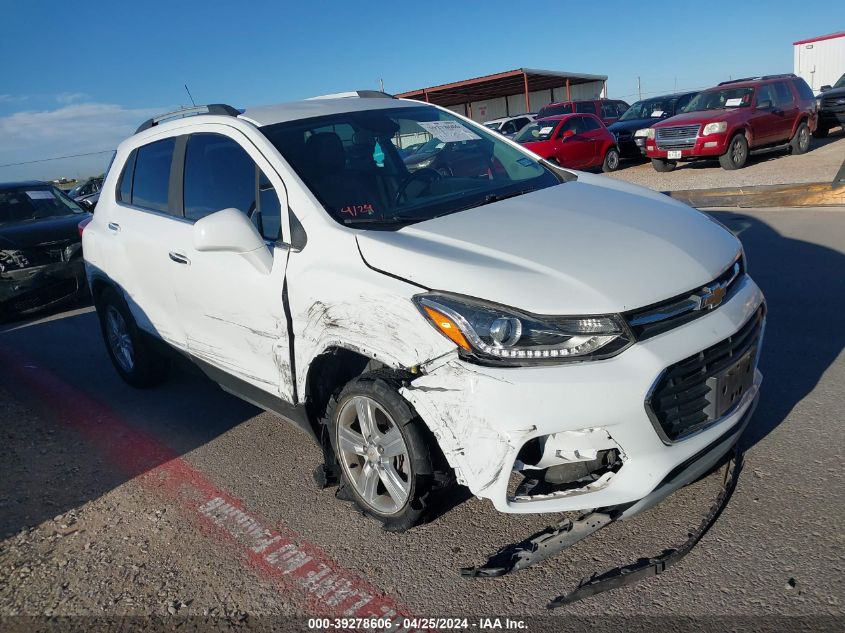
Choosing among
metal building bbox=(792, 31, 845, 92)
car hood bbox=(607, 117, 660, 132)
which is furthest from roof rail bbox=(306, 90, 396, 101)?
metal building bbox=(792, 31, 845, 92)

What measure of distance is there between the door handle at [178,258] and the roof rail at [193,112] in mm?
852

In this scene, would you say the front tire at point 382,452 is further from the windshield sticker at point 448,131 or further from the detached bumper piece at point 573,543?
the windshield sticker at point 448,131

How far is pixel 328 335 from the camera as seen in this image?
3158 millimetres

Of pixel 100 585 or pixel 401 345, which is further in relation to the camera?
pixel 100 585

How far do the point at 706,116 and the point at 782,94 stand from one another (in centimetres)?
228

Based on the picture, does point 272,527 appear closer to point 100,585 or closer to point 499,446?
point 100,585

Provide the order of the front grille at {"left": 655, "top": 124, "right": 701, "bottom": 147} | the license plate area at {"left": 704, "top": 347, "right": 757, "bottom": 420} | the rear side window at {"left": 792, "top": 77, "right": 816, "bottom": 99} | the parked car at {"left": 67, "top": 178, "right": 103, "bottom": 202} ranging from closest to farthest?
the license plate area at {"left": 704, "top": 347, "right": 757, "bottom": 420} → the front grille at {"left": 655, "top": 124, "right": 701, "bottom": 147} → the rear side window at {"left": 792, "top": 77, "right": 816, "bottom": 99} → the parked car at {"left": 67, "top": 178, "right": 103, "bottom": 202}

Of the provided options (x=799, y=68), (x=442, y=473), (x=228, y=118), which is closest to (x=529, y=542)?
(x=442, y=473)

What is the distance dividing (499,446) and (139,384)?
384 cm

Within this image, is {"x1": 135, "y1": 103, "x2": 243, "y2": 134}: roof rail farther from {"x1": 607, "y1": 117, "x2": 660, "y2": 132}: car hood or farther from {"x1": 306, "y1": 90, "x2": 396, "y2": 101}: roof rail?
{"x1": 607, "y1": 117, "x2": 660, "y2": 132}: car hood

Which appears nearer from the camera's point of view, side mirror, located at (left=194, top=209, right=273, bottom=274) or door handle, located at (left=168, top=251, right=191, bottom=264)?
side mirror, located at (left=194, top=209, right=273, bottom=274)

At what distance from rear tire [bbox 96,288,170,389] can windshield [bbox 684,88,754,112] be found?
1360cm

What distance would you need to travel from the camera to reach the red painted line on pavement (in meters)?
2.86

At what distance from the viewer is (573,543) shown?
285 cm
